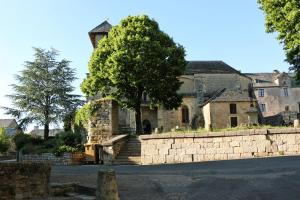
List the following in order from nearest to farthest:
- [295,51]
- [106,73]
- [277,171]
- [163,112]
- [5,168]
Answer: [5,168]
[277,171]
[295,51]
[106,73]
[163,112]

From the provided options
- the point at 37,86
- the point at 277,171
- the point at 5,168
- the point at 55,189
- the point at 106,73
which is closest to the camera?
the point at 5,168

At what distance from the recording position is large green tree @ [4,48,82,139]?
39250mm

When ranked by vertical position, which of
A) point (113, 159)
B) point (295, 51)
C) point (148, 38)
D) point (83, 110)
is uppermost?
point (148, 38)

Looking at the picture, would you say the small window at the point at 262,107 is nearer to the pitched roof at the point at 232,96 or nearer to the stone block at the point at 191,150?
the pitched roof at the point at 232,96

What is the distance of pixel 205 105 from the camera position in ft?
147

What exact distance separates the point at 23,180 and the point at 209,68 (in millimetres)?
43590

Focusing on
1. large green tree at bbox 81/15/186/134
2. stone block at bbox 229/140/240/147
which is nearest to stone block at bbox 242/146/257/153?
stone block at bbox 229/140/240/147

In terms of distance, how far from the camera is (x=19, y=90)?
4028cm

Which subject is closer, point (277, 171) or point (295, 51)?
point (277, 171)

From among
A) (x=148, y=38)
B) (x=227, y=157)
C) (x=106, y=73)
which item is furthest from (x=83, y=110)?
(x=227, y=157)

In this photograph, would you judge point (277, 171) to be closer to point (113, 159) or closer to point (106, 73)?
point (113, 159)

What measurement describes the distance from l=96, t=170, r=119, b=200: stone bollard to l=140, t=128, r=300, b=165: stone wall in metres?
11.1

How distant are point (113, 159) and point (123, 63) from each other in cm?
947

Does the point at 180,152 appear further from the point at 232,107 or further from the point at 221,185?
the point at 232,107
